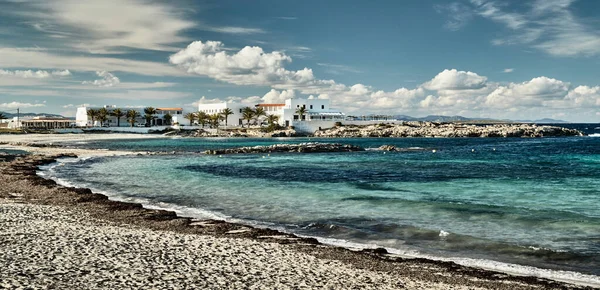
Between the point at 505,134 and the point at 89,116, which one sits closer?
the point at 505,134

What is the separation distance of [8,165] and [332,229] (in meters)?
35.7

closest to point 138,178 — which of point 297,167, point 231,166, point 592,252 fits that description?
point 231,166

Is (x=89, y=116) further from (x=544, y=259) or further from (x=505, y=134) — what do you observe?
(x=544, y=259)

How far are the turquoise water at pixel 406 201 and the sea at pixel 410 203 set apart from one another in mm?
57

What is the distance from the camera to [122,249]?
13867mm

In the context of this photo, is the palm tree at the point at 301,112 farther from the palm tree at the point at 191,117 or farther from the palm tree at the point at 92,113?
the palm tree at the point at 92,113

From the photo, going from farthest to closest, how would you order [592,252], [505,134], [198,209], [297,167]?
[505,134], [297,167], [198,209], [592,252]

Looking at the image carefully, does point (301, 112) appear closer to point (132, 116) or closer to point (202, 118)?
point (202, 118)

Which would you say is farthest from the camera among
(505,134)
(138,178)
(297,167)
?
(505,134)

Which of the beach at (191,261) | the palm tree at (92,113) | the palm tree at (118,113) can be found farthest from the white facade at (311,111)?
the beach at (191,261)

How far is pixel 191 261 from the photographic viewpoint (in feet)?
42.2

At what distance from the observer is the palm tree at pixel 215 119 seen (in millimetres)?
163163

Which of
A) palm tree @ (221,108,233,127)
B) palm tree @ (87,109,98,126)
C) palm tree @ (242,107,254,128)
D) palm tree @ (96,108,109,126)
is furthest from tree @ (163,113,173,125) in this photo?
palm tree @ (242,107,254,128)

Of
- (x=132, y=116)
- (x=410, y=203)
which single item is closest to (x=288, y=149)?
(x=410, y=203)
